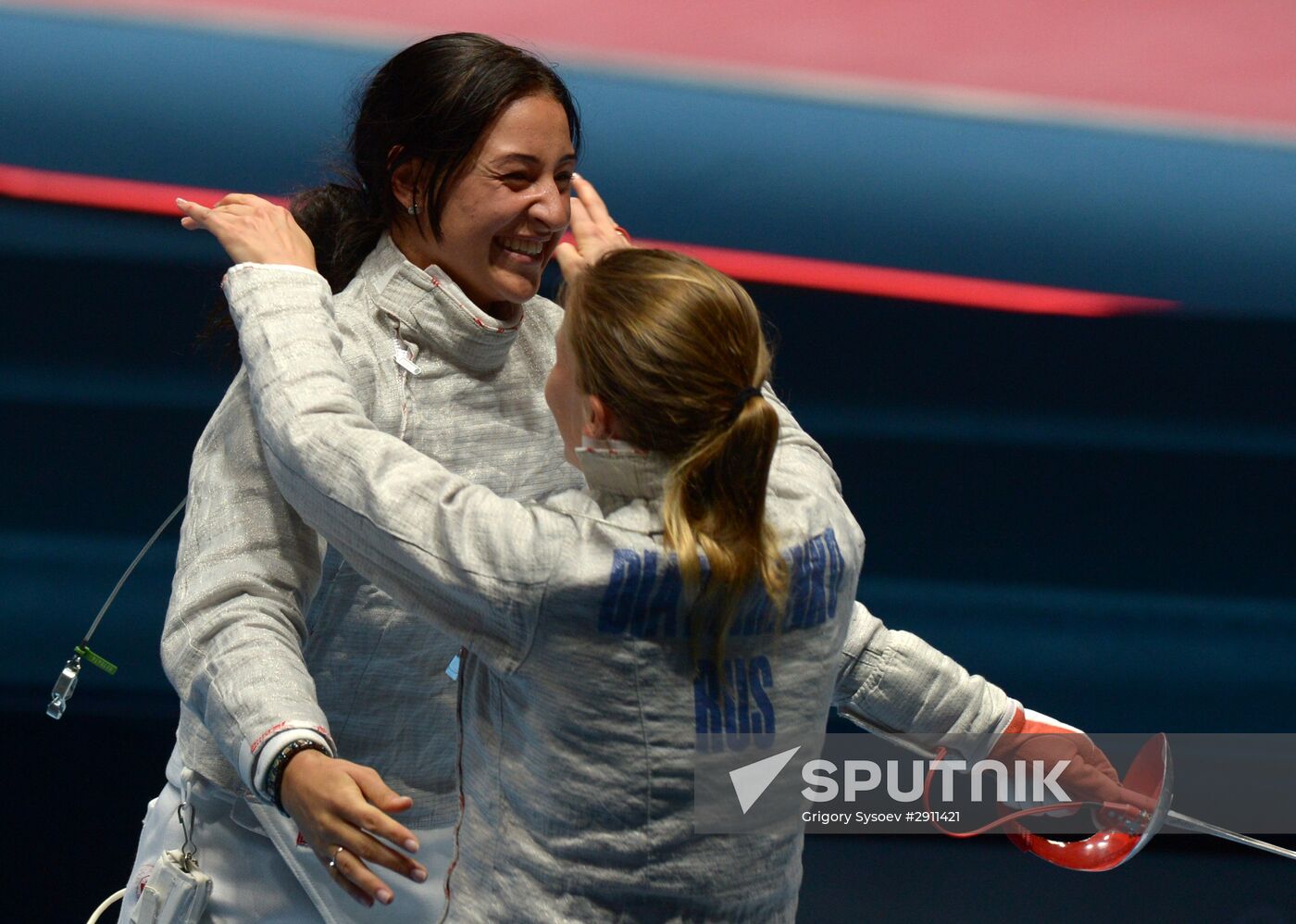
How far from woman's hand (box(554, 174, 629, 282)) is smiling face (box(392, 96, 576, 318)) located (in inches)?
0.9

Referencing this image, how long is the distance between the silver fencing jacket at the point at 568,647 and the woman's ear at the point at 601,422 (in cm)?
2

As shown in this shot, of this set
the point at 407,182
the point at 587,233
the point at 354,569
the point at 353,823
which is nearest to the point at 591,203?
the point at 587,233

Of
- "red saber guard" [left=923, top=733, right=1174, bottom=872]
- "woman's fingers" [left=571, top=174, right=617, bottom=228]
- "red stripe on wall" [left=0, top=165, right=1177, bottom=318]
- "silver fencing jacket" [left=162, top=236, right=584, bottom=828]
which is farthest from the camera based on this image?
"red stripe on wall" [left=0, top=165, right=1177, bottom=318]

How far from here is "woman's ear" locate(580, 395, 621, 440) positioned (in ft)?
3.32

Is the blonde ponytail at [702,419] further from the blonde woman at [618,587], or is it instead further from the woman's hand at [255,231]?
the woman's hand at [255,231]

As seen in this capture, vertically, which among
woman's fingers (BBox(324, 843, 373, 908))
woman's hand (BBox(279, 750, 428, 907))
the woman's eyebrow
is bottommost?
woman's fingers (BBox(324, 843, 373, 908))

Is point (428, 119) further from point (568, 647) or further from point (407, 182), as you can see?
point (568, 647)

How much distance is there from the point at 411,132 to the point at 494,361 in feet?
0.72

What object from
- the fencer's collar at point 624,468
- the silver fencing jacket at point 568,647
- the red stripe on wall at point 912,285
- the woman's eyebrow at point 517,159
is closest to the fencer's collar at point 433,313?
the woman's eyebrow at point 517,159

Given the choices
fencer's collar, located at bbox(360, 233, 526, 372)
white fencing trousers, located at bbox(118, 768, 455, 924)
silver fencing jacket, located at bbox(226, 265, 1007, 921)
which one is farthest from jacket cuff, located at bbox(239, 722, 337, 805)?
fencer's collar, located at bbox(360, 233, 526, 372)

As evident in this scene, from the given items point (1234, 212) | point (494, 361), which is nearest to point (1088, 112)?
point (1234, 212)

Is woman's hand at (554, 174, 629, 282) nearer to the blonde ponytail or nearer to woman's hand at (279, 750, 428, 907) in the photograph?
the blonde ponytail

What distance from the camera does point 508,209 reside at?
4.24ft

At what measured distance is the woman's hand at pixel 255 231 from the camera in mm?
1157
